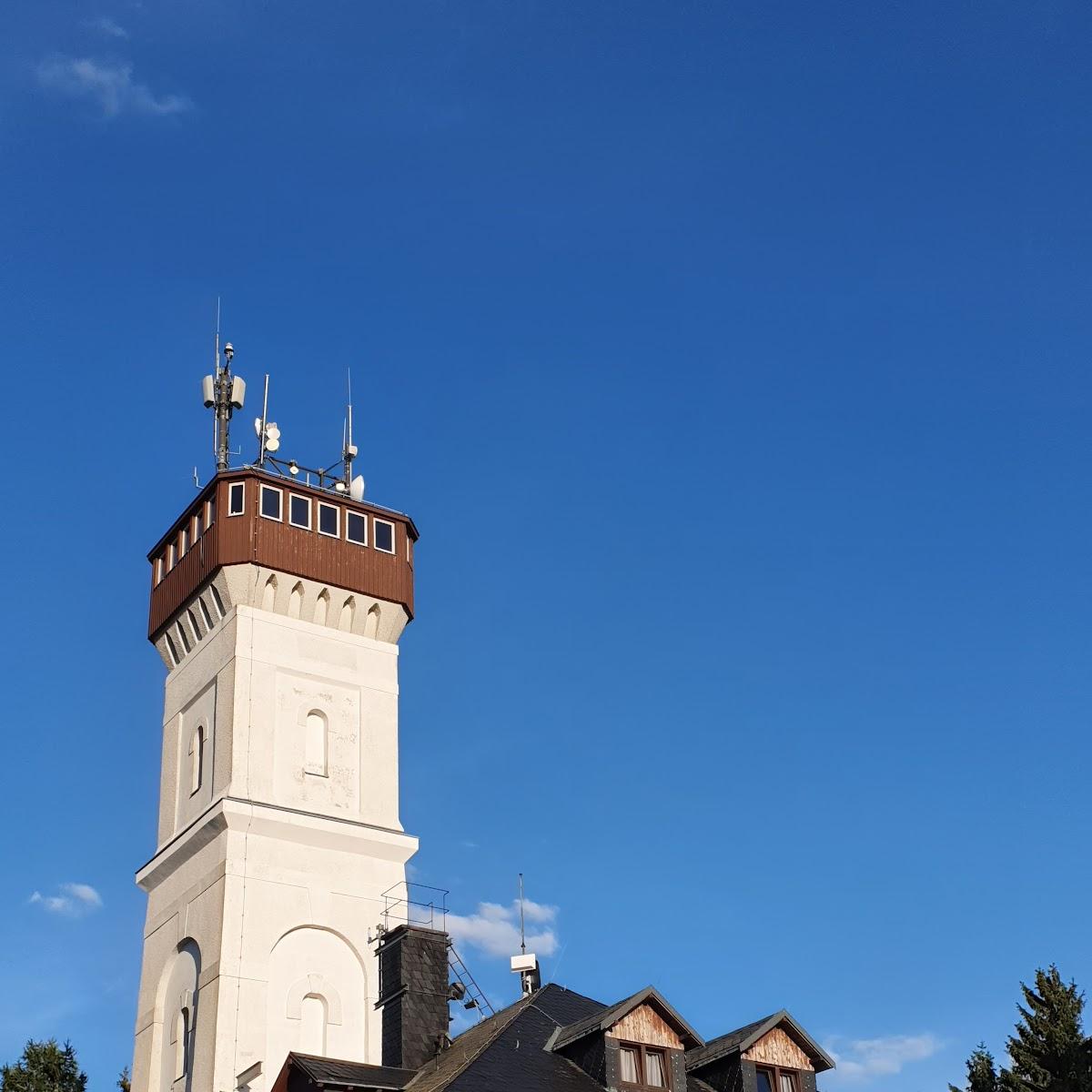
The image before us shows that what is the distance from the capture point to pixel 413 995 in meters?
44.4

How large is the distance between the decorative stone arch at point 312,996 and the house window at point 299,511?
603 inches

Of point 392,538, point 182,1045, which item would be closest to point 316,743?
point 392,538

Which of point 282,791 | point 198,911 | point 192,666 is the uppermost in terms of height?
point 192,666

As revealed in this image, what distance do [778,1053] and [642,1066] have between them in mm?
3571

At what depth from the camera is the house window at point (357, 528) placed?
57.4 m

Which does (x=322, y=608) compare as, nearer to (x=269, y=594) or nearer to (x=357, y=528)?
(x=269, y=594)

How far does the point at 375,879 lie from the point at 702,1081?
51.0 feet

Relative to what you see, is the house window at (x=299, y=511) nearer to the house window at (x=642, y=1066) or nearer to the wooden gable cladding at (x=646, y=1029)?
the wooden gable cladding at (x=646, y=1029)

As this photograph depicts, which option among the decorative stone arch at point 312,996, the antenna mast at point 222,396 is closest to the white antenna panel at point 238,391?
the antenna mast at point 222,396

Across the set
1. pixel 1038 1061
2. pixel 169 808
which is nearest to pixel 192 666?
pixel 169 808

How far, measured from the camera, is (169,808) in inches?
2149

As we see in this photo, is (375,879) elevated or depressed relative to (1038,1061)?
elevated

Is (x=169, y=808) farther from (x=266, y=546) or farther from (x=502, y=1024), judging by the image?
(x=502, y=1024)

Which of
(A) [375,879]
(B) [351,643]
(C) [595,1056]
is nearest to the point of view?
(C) [595,1056]
